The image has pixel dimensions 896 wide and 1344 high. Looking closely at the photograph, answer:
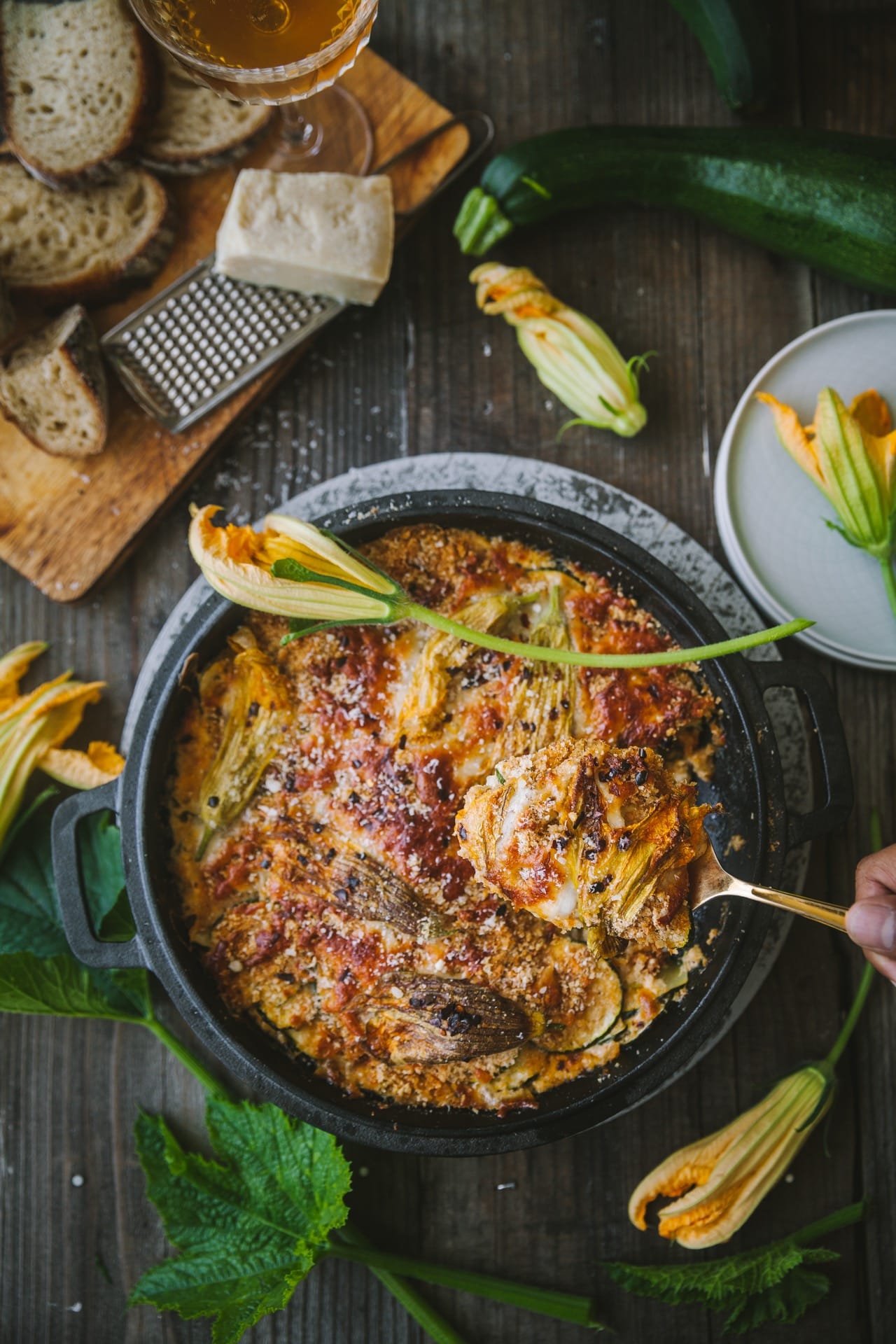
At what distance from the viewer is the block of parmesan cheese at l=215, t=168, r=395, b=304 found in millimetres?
2518

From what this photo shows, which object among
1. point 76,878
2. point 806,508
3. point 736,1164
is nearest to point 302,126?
point 806,508

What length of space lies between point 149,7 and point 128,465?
3.57 feet

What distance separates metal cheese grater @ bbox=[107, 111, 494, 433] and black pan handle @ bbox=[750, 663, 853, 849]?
1548 millimetres

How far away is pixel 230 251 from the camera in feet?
8.28

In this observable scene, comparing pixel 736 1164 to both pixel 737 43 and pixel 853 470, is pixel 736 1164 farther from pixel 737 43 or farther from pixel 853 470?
pixel 737 43

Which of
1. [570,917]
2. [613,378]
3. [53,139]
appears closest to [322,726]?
[570,917]

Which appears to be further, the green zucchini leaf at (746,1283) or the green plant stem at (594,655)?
the green zucchini leaf at (746,1283)

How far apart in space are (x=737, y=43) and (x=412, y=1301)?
11.4 feet

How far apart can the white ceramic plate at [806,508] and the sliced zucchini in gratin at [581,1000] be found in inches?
41.3

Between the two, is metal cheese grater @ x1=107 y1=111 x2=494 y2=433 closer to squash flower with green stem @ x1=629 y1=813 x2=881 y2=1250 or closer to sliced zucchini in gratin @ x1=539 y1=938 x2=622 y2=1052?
sliced zucchini in gratin @ x1=539 y1=938 x2=622 y2=1052

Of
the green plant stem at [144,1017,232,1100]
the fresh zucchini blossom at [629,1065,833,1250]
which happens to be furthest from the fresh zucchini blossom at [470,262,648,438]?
the green plant stem at [144,1017,232,1100]

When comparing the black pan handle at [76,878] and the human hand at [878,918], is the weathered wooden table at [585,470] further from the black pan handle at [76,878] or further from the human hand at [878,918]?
the human hand at [878,918]

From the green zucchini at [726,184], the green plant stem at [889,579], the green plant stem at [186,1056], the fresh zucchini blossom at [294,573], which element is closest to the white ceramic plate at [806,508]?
the green plant stem at [889,579]

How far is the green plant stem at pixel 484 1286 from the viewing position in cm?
252
